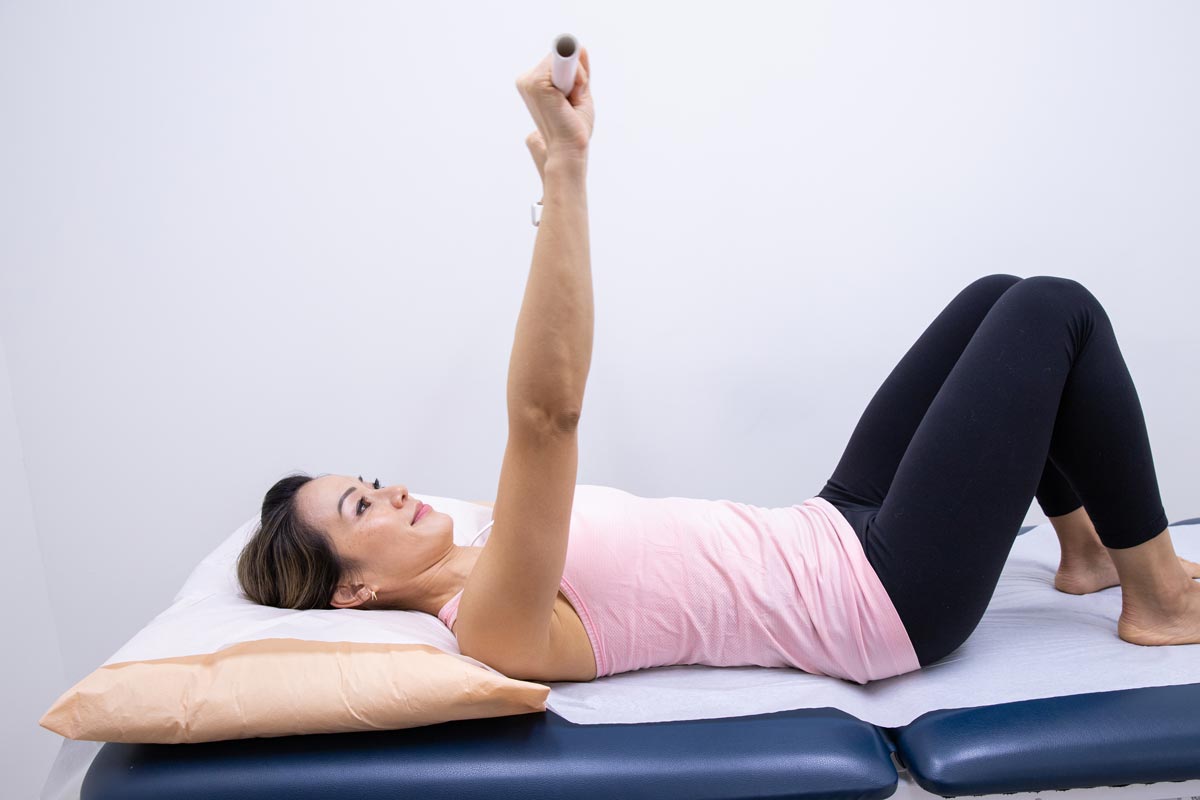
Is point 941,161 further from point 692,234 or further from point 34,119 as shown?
point 34,119

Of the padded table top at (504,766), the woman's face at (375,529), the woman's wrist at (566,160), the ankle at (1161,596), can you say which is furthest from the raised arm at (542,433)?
the ankle at (1161,596)

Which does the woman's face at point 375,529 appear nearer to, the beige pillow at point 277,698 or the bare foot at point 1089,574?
the beige pillow at point 277,698

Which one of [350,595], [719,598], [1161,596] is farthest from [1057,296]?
[350,595]

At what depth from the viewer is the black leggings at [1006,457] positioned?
127 cm

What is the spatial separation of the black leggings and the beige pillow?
0.58 meters

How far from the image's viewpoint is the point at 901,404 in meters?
1.59

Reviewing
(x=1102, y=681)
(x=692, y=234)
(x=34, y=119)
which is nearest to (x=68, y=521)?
(x=34, y=119)

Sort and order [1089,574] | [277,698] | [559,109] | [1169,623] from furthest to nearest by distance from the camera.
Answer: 1. [1089,574]
2. [1169,623]
3. [277,698]
4. [559,109]

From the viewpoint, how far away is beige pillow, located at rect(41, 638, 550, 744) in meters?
1.09

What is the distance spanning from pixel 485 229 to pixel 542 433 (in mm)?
1277

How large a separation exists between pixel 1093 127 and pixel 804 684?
1.79m

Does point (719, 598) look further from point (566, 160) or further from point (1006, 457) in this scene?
point (566, 160)

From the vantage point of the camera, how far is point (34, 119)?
2.05 m

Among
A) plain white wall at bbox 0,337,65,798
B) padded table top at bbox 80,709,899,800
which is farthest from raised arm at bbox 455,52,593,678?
plain white wall at bbox 0,337,65,798
